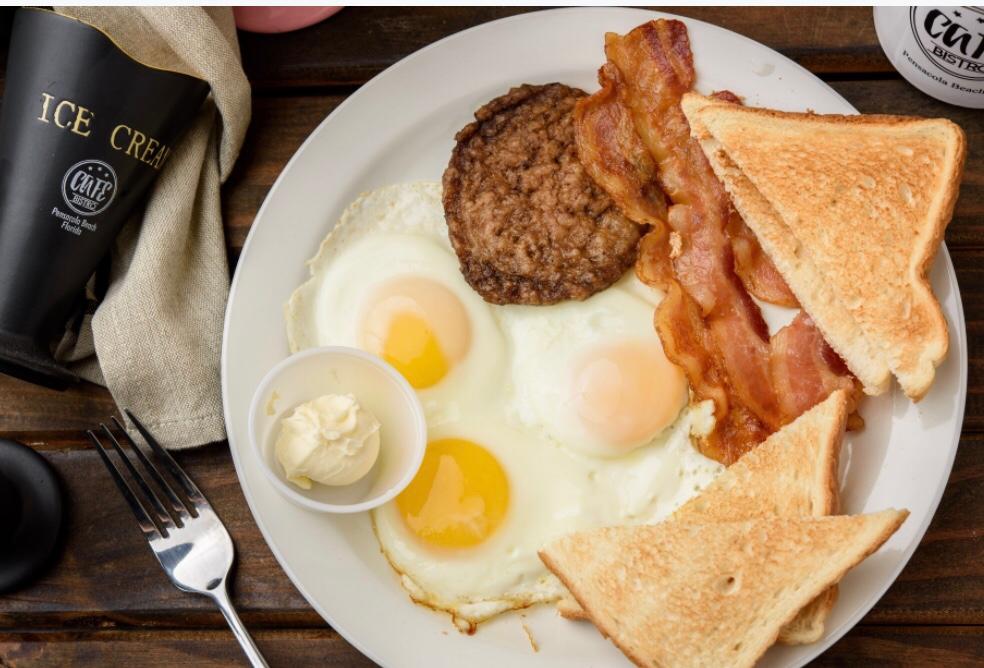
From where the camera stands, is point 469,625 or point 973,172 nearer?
point 469,625

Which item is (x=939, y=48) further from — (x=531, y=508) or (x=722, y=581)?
(x=531, y=508)

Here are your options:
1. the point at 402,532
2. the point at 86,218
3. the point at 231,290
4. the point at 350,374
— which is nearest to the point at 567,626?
the point at 402,532

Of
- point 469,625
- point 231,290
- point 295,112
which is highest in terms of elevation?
point 295,112

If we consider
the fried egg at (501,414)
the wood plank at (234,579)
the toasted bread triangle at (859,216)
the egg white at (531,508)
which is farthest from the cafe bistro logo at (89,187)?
the toasted bread triangle at (859,216)

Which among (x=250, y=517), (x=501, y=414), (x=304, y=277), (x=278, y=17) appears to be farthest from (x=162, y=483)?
(x=278, y=17)

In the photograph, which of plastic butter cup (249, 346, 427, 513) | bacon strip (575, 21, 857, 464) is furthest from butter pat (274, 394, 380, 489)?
bacon strip (575, 21, 857, 464)

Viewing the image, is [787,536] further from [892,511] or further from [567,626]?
[567,626]
